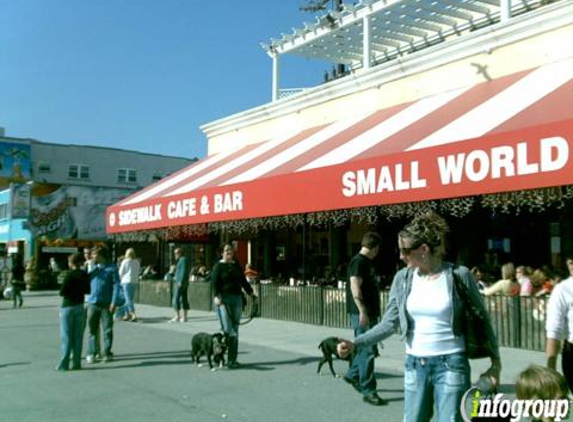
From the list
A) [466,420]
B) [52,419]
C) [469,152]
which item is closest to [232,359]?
[52,419]

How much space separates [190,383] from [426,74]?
866 centimetres

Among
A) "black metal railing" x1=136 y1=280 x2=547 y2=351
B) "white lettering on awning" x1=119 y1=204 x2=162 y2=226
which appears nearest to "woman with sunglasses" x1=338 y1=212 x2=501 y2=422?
"black metal railing" x1=136 y1=280 x2=547 y2=351

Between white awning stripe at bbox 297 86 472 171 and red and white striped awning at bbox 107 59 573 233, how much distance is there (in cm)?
4

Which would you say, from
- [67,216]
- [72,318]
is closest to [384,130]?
[72,318]

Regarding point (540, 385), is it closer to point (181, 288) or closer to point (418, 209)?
point (418, 209)

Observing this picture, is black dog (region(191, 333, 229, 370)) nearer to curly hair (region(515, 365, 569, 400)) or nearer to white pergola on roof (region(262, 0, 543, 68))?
curly hair (region(515, 365, 569, 400))

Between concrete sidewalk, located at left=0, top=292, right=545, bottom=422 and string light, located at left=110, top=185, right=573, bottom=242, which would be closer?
concrete sidewalk, located at left=0, top=292, right=545, bottom=422

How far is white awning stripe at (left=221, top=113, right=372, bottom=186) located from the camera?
47.8 ft

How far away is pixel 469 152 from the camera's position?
962 centimetres

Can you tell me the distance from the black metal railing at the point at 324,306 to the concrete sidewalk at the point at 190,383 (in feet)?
1.16

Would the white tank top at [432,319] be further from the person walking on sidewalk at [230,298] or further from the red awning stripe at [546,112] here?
the red awning stripe at [546,112]

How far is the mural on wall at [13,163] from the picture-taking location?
4653cm

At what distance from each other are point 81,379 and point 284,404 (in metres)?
2.88

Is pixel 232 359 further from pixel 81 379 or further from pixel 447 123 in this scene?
pixel 447 123
